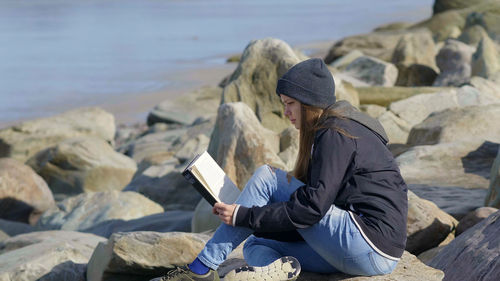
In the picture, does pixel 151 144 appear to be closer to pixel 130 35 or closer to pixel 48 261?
pixel 48 261

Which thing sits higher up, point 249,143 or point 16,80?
point 249,143

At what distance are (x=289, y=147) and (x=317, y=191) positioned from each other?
4.84m

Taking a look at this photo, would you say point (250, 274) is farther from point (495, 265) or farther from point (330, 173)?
point (495, 265)

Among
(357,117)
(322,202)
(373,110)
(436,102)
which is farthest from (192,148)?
(322,202)

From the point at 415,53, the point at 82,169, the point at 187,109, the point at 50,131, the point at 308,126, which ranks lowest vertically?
the point at 187,109

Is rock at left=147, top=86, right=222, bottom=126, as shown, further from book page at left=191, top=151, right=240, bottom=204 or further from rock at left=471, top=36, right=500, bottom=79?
book page at left=191, top=151, right=240, bottom=204

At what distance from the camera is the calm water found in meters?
22.1

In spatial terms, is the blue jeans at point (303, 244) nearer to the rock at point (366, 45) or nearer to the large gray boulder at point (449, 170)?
the large gray boulder at point (449, 170)

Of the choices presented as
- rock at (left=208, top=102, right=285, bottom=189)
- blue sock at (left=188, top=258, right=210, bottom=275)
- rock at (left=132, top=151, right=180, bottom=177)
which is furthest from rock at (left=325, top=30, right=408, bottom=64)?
blue sock at (left=188, top=258, right=210, bottom=275)

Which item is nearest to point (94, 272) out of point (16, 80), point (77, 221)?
point (77, 221)

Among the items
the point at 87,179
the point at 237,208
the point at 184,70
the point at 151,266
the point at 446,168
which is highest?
the point at 237,208

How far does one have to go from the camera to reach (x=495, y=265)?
422 cm

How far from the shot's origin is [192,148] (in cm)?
1038

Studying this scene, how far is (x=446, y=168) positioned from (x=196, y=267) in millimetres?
4315
